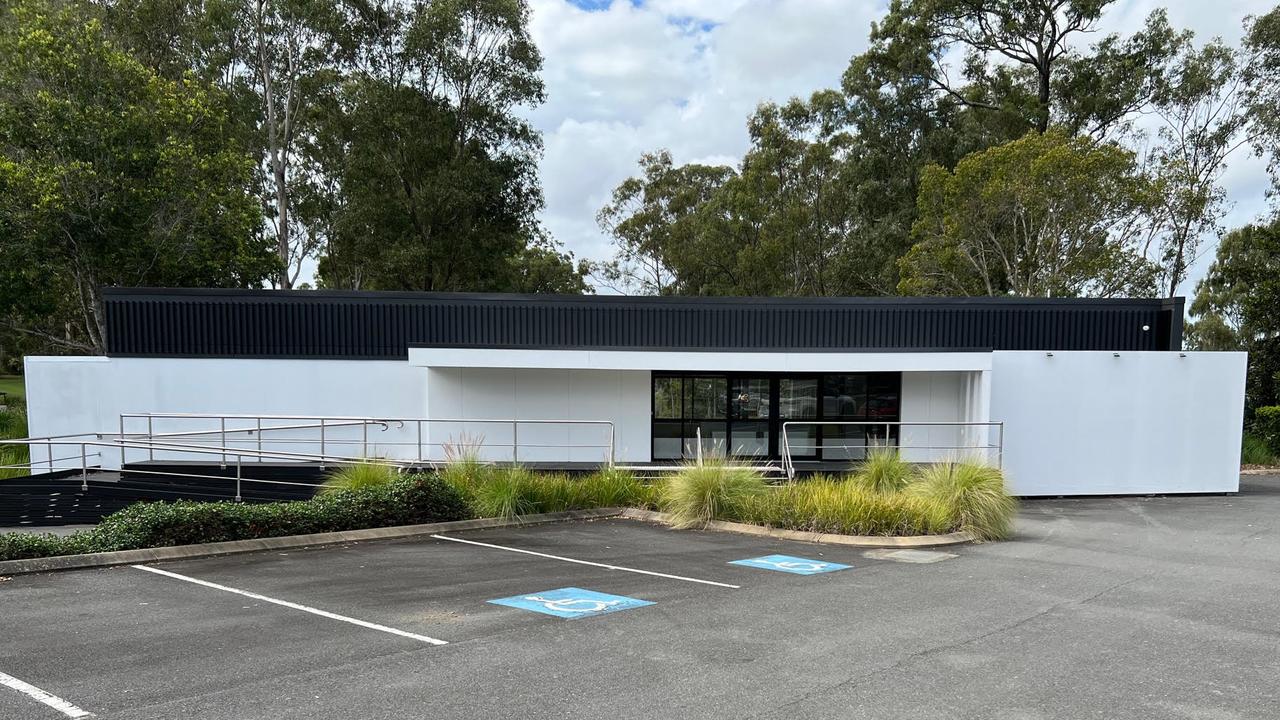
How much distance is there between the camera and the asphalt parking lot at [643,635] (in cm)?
504

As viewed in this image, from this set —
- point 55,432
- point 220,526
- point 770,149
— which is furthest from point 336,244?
point 220,526

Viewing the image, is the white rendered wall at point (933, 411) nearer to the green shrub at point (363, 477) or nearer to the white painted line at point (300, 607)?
the green shrub at point (363, 477)

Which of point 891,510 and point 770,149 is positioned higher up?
point 770,149

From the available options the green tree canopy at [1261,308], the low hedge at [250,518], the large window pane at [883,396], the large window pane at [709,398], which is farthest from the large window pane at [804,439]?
the green tree canopy at [1261,308]

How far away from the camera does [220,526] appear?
391 inches

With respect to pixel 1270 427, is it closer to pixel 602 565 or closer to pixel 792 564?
pixel 792 564

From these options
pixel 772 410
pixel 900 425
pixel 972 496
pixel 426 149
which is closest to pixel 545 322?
pixel 772 410

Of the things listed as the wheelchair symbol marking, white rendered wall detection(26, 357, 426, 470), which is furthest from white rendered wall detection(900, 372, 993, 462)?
the wheelchair symbol marking

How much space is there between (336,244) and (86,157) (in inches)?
535

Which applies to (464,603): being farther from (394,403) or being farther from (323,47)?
(323,47)

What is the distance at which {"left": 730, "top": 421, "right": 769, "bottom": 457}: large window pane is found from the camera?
18359 mm

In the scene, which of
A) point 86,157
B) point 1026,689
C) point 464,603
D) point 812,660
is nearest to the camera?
point 1026,689

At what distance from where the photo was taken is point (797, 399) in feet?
60.3

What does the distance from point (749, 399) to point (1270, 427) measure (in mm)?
19053
